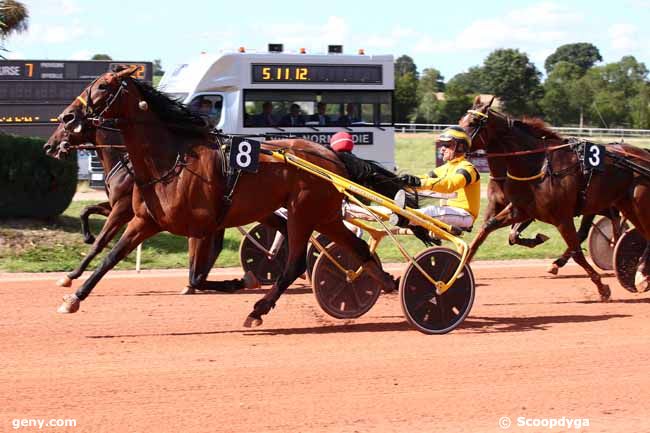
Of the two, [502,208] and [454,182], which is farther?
[502,208]

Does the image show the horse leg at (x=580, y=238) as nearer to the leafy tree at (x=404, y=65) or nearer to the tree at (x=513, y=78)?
the tree at (x=513, y=78)

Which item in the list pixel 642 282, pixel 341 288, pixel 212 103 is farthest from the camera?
pixel 212 103

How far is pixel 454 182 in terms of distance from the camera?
798 cm

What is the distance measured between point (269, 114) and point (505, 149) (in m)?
11.5

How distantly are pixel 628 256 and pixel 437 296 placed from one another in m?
3.32

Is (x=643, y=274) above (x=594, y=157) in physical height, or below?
below

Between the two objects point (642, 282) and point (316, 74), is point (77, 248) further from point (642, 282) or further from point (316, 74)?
point (316, 74)

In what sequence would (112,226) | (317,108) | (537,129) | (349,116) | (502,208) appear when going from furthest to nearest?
(349,116)
(317,108)
(502,208)
(537,129)
(112,226)

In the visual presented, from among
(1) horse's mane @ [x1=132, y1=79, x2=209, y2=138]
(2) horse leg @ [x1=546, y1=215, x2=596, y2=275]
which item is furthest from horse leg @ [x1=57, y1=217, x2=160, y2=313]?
(2) horse leg @ [x1=546, y1=215, x2=596, y2=275]

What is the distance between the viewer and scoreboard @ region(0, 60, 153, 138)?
22.6 meters

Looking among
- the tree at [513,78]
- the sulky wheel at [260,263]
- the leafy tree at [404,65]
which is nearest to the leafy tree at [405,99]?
the tree at [513,78]

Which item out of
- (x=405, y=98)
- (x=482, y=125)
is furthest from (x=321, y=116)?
(x=405, y=98)

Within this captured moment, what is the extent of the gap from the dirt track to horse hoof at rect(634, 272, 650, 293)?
195 millimetres

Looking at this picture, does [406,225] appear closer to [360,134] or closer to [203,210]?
[203,210]
